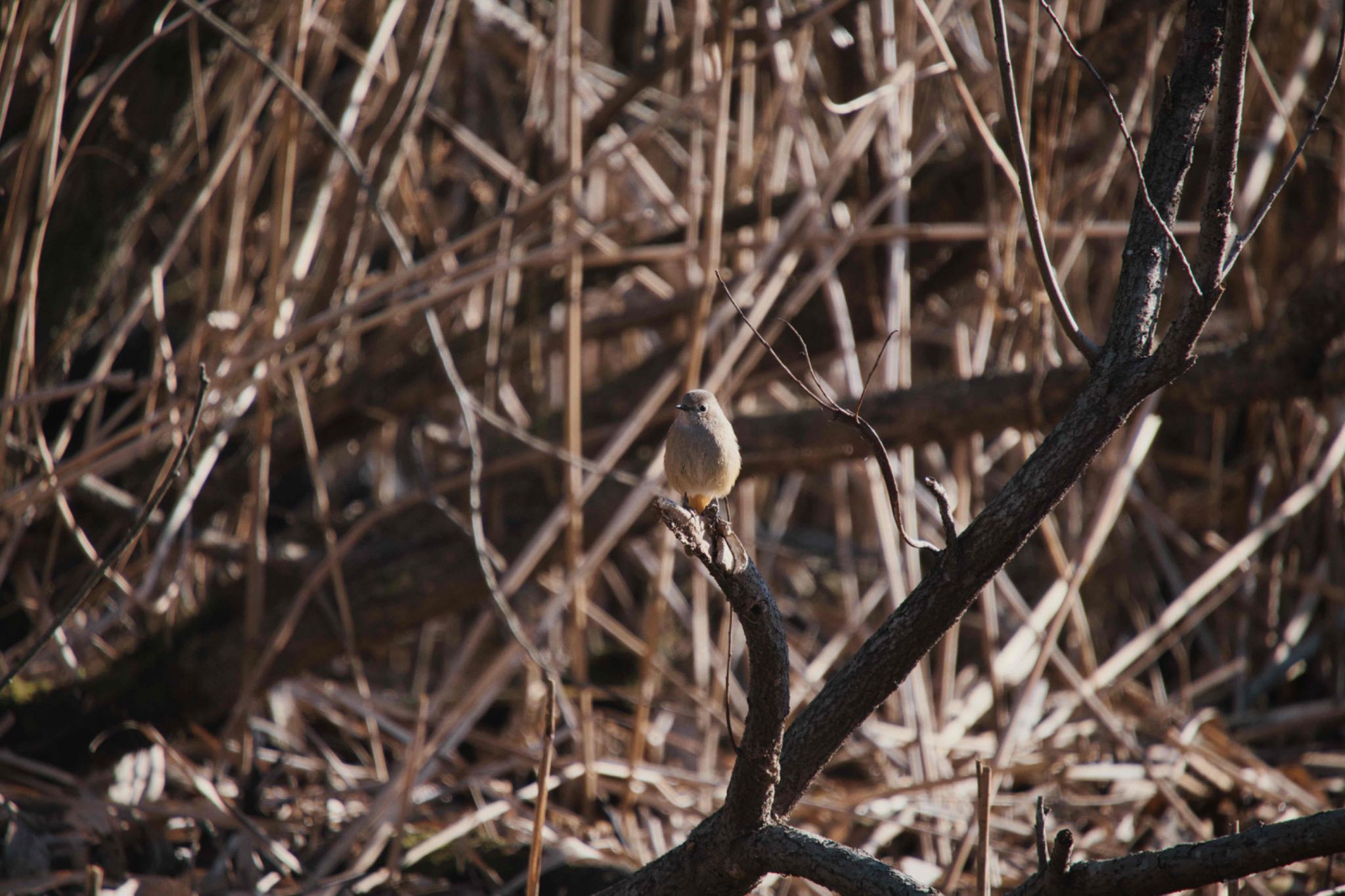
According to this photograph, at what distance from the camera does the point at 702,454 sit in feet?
7.47

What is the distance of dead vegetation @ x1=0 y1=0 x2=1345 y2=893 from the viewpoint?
9.55ft

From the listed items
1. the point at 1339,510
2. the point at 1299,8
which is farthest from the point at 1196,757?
the point at 1299,8

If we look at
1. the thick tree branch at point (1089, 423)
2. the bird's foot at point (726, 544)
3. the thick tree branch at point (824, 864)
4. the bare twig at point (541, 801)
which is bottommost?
the bare twig at point (541, 801)

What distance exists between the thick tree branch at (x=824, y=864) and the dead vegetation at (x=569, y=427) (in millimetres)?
1008

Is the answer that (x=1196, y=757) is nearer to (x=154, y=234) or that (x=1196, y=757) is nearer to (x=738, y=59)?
(x=738, y=59)

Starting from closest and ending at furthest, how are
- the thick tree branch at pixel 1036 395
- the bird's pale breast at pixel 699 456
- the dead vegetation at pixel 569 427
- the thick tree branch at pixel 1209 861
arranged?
the thick tree branch at pixel 1209 861 < the bird's pale breast at pixel 699 456 < the thick tree branch at pixel 1036 395 < the dead vegetation at pixel 569 427

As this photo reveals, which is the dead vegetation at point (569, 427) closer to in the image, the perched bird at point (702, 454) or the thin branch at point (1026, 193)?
the perched bird at point (702, 454)

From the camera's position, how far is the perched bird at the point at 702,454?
2.28 meters

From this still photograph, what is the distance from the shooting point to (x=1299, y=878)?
348cm

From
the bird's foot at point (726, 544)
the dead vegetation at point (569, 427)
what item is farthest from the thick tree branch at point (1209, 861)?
the dead vegetation at point (569, 427)

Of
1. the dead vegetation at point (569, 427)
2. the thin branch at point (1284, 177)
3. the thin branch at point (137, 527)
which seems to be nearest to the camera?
the thin branch at point (1284, 177)

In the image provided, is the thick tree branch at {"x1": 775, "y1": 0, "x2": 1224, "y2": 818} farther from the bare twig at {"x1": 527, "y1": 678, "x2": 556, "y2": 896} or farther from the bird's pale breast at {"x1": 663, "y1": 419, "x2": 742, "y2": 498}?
the bird's pale breast at {"x1": 663, "y1": 419, "x2": 742, "y2": 498}

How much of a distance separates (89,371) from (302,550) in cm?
95

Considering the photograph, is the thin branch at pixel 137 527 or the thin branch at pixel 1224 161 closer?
the thin branch at pixel 1224 161
